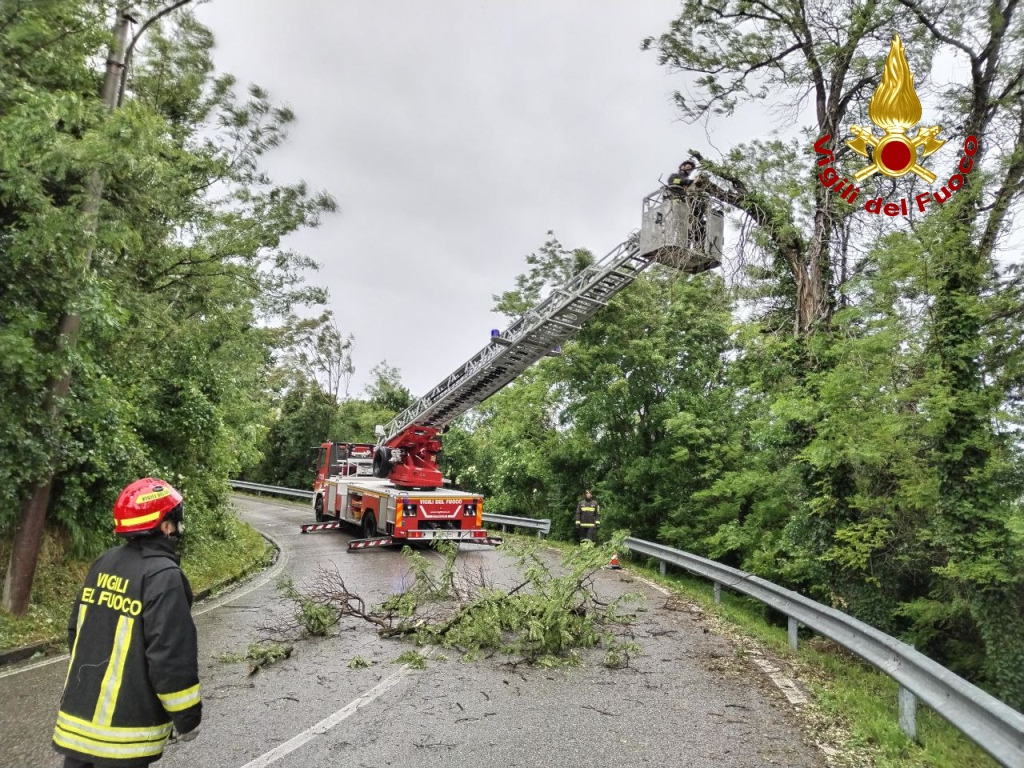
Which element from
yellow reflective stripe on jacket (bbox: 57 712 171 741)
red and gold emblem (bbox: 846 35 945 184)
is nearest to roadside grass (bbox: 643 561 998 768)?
yellow reflective stripe on jacket (bbox: 57 712 171 741)

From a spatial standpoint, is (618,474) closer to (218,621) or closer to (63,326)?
(218,621)

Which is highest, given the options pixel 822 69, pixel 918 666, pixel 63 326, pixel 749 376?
pixel 822 69

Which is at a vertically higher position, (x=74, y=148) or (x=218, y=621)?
(x=74, y=148)

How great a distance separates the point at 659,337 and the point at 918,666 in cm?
1282

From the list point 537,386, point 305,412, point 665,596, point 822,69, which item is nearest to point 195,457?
point 665,596

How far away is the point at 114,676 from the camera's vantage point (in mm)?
2871

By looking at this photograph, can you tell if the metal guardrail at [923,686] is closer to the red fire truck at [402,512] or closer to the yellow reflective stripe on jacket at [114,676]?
the yellow reflective stripe on jacket at [114,676]

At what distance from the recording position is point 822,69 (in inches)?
412

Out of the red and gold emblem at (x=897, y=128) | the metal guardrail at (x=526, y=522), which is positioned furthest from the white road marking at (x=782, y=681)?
the metal guardrail at (x=526, y=522)

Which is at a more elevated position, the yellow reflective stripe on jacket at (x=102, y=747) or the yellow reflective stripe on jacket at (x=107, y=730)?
the yellow reflective stripe on jacket at (x=107, y=730)

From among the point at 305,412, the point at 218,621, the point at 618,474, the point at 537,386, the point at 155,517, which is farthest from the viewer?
the point at 305,412

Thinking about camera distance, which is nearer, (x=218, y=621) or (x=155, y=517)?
(x=155, y=517)

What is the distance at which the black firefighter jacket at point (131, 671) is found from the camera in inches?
112

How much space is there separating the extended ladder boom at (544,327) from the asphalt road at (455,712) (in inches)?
233
